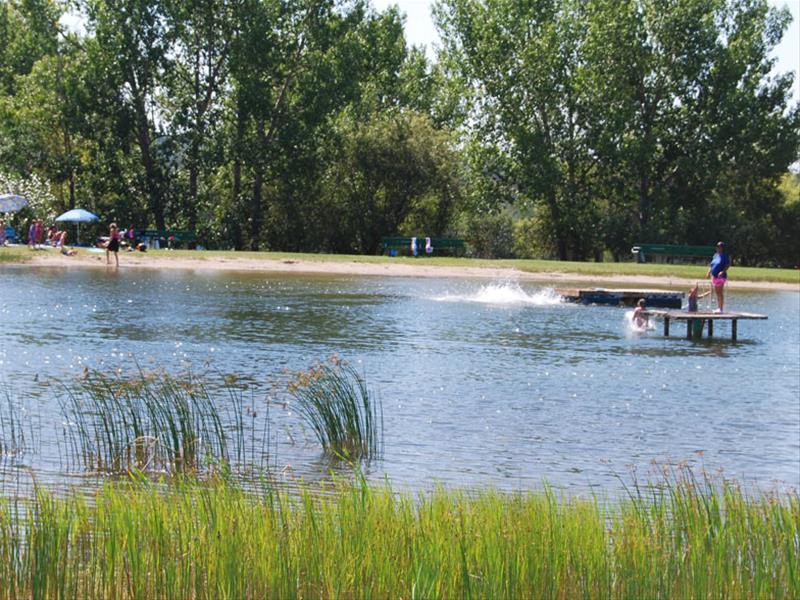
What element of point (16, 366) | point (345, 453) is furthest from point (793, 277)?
point (345, 453)

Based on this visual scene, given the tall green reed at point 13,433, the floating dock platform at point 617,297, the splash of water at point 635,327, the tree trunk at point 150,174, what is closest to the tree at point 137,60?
the tree trunk at point 150,174

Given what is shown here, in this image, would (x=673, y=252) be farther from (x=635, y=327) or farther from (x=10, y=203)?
(x=635, y=327)

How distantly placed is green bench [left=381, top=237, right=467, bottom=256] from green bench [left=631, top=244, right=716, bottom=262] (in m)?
10.4

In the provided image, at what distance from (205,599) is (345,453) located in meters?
7.29

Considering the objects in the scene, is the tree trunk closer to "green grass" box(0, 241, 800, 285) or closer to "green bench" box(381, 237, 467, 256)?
"green grass" box(0, 241, 800, 285)

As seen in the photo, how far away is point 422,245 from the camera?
246ft

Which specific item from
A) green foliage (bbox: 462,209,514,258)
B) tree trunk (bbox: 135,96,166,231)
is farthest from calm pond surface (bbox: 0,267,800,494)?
green foliage (bbox: 462,209,514,258)

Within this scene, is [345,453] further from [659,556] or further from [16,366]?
[16,366]

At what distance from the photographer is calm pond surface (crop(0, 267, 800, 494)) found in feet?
52.1

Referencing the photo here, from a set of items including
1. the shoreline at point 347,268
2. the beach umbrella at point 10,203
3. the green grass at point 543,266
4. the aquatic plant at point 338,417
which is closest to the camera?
the aquatic plant at point 338,417

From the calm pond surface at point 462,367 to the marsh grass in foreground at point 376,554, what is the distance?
4.77m

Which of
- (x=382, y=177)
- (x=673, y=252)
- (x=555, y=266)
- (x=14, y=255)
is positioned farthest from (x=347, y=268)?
(x=673, y=252)

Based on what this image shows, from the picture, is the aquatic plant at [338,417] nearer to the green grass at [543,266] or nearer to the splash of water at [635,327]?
the splash of water at [635,327]

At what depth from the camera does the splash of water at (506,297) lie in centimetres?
4669
